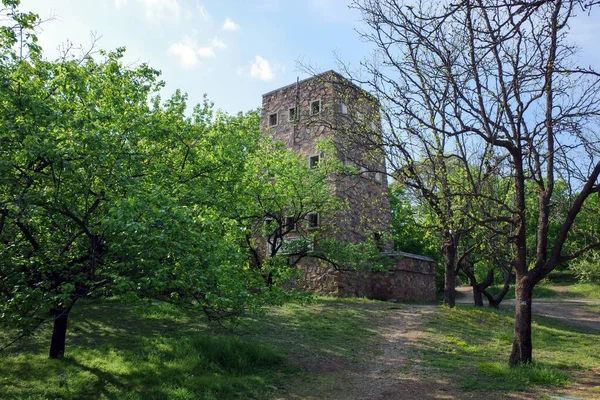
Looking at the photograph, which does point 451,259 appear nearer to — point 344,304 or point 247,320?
point 344,304

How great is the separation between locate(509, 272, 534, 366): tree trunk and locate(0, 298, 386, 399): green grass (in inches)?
140

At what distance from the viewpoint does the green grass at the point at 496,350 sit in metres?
9.01

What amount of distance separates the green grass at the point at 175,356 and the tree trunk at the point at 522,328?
3554 millimetres

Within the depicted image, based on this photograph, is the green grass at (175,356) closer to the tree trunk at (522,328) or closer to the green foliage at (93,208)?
the green foliage at (93,208)

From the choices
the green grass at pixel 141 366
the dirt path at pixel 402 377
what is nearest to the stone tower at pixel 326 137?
the dirt path at pixel 402 377

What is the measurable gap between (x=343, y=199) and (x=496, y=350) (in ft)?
33.7

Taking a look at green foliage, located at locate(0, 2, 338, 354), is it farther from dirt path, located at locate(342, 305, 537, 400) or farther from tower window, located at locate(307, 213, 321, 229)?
tower window, located at locate(307, 213, 321, 229)

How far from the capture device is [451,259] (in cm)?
1808

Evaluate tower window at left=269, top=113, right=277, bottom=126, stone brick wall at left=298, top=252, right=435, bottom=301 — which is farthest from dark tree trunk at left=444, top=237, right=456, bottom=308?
tower window at left=269, top=113, right=277, bottom=126

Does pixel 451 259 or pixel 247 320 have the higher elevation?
pixel 451 259

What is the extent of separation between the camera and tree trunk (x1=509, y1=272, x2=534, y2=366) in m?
9.84

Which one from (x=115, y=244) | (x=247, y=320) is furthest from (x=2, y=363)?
(x=247, y=320)

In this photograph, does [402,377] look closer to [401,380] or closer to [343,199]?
[401,380]

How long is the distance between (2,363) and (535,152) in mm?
12452
